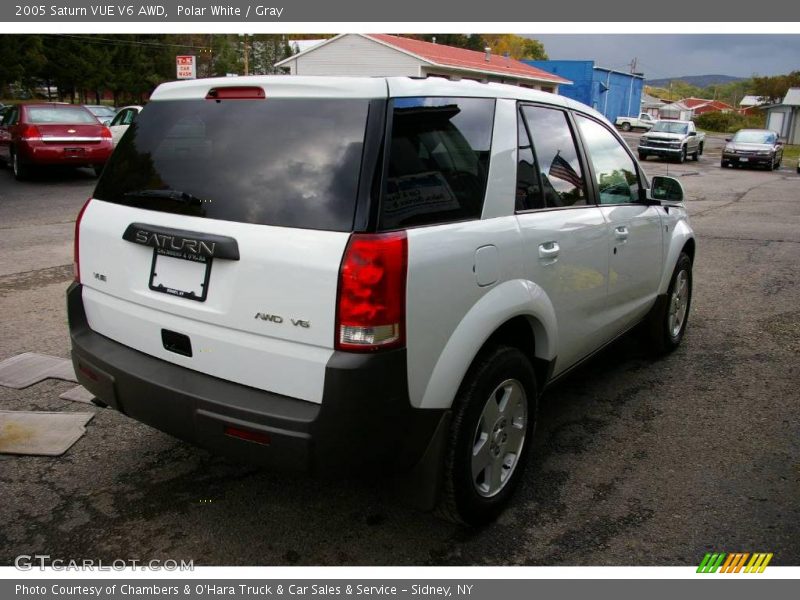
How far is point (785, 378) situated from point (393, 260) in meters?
3.85

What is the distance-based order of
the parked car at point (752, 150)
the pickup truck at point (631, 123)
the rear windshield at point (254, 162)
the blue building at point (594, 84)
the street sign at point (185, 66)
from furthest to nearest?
the pickup truck at point (631, 123) → the blue building at point (594, 84) → the parked car at point (752, 150) → the street sign at point (185, 66) → the rear windshield at point (254, 162)

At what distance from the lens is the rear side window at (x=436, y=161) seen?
2.52 metres

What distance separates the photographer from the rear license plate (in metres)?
2.66

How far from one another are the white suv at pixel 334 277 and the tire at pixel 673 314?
195 centimetres

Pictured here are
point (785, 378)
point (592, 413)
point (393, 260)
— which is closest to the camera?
point (393, 260)

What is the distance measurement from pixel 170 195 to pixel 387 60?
127 feet

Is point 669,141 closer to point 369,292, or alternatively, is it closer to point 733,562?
point 733,562

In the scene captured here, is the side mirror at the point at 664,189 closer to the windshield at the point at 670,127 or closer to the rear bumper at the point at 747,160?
the rear bumper at the point at 747,160

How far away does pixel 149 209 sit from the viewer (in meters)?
2.91

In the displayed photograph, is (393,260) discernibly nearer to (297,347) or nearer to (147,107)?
(297,347)

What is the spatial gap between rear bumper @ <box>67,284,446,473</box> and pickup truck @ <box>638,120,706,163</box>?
30902 millimetres

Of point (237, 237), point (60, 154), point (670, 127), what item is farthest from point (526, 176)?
point (670, 127)

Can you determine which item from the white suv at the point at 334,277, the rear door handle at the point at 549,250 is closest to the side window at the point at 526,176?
the white suv at the point at 334,277

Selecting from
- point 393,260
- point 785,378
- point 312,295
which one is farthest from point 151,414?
point 785,378
